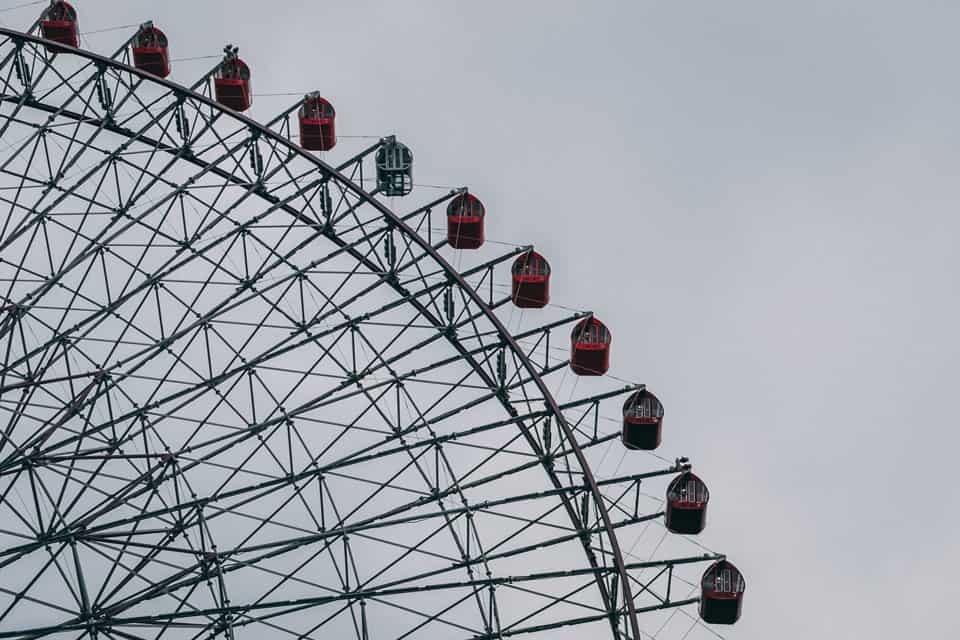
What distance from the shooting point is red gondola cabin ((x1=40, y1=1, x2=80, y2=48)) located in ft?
124

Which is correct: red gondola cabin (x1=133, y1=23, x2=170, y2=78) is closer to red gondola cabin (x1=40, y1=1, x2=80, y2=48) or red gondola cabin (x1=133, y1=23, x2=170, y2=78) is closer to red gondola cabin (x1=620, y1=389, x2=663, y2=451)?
red gondola cabin (x1=40, y1=1, x2=80, y2=48)

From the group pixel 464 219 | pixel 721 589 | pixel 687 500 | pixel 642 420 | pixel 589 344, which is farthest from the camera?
pixel 464 219

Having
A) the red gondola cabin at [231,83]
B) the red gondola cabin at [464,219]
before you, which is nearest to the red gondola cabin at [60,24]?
the red gondola cabin at [231,83]

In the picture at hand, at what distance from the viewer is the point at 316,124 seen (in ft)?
123

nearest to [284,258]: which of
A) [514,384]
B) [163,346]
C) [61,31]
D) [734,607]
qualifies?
[163,346]

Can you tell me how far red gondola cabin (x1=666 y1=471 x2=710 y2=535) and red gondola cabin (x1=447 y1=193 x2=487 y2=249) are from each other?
23.0ft

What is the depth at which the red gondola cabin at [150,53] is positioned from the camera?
124 ft

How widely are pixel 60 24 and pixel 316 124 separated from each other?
6.32 metres

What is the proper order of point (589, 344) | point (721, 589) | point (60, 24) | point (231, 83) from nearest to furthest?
point (721, 589), point (589, 344), point (231, 83), point (60, 24)

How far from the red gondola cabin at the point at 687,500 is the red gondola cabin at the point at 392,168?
8628 mm

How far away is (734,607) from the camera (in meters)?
34.4

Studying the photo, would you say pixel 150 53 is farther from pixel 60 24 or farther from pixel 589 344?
pixel 589 344

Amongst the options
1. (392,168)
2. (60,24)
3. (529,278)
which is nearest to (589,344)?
(529,278)

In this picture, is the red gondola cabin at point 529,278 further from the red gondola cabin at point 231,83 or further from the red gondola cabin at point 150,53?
the red gondola cabin at point 150,53
